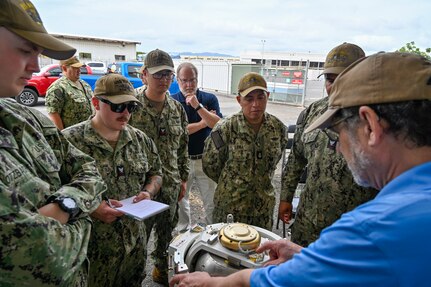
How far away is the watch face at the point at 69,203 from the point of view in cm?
117

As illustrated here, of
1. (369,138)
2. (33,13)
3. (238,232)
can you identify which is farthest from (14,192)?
(369,138)

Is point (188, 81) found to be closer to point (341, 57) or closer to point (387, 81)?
point (341, 57)

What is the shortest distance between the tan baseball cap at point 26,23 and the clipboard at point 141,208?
981 mm

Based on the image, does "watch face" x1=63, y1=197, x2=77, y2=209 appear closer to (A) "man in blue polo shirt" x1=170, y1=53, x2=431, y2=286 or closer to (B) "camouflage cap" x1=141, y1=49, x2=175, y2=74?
(A) "man in blue polo shirt" x1=170, y1=53, x2=431, y2=286

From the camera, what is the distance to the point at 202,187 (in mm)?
3924

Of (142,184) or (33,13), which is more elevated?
(33,13)

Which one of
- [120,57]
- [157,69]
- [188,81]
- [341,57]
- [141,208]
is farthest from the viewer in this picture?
[120,57]

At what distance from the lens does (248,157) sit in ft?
9.11

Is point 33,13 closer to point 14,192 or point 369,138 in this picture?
point 14,192

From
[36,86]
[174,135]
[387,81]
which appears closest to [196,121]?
[174,135]

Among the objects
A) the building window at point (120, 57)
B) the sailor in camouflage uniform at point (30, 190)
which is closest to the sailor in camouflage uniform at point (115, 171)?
the sailor in camouflage uniform at point (30, 190)

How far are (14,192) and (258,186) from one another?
2.18 meters

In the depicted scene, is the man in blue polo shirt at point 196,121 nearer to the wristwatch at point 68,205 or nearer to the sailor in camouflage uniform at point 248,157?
the sailor in camouflage uniform at point 248,157

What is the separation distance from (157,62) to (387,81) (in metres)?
2.45
